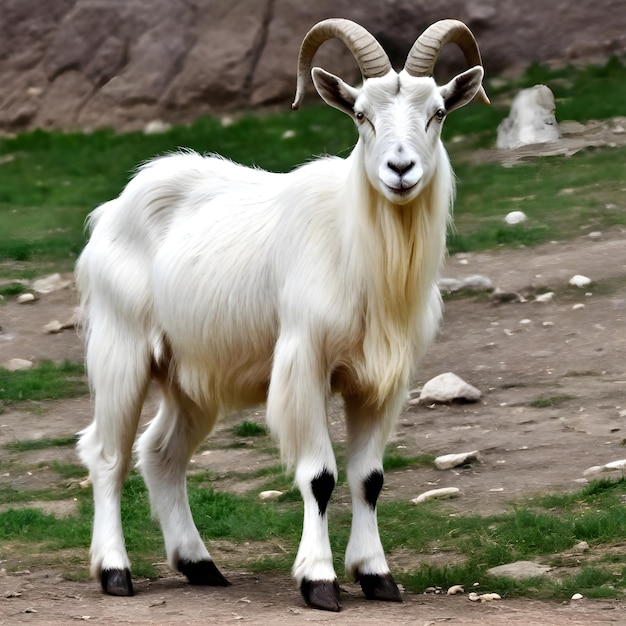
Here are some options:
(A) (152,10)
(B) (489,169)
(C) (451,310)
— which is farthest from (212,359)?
(A) (152,10)

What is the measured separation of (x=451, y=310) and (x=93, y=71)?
748 centimetres

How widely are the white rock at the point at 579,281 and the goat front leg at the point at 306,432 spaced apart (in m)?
5.33

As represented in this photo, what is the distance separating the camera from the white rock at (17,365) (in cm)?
1054

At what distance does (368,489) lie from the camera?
20.0 feet

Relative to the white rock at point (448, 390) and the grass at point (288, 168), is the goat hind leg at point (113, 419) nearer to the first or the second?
the grass at point (288, 168)

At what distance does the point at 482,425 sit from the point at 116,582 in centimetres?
310

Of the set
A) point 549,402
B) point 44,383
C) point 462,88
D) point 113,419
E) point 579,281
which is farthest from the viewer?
point 579,281

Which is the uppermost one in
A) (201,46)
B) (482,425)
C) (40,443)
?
(201,46)

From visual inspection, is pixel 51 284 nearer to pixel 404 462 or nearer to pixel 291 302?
pixel 404 462

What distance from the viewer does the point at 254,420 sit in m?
9.30

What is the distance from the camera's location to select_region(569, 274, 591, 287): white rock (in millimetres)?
10922

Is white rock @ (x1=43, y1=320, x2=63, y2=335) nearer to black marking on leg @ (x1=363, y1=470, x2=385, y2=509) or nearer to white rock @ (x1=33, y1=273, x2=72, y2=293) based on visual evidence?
white rock @ (x1=33, y1=273, x2=72, y2=293)

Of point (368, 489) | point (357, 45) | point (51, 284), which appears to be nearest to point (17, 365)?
point (51, 284)

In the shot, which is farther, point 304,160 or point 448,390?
point 304,160
